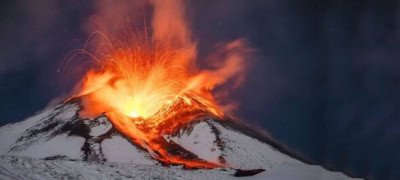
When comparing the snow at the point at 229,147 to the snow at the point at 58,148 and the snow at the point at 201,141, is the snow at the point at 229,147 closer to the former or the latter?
the snow at the point at 201,141

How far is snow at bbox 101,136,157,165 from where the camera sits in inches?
3172

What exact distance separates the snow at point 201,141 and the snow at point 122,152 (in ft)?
51.6

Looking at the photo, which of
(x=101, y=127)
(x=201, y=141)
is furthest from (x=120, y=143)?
(x=201, y=141)

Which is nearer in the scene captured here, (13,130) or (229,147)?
(229,147)

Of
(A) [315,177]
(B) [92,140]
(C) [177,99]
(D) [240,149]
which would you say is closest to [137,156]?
(B) [92,140]

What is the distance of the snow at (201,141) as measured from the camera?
9381 cm

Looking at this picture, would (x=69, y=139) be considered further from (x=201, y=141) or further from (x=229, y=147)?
(x=229, y=147)

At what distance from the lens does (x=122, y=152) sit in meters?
85.1

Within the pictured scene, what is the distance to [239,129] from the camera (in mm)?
118000

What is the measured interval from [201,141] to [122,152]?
24.9m

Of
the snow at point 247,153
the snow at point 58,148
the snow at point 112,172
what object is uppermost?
the snow at point 247,153

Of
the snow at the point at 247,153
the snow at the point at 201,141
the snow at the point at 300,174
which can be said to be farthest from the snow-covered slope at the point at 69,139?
the snow at the point at 300,174

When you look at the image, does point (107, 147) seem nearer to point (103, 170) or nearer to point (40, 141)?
point (40, 141)

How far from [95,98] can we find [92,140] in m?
43.6
